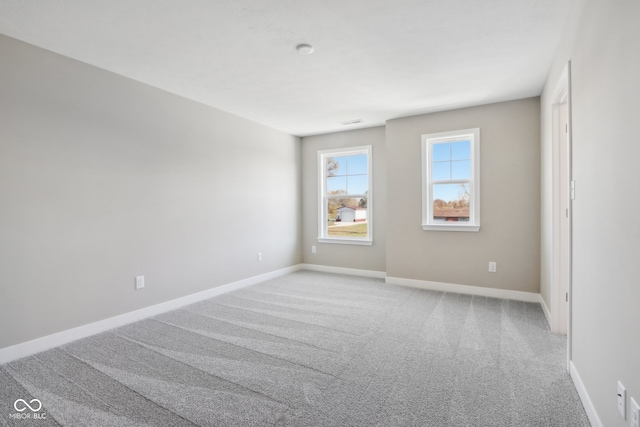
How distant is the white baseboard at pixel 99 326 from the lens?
2.42m

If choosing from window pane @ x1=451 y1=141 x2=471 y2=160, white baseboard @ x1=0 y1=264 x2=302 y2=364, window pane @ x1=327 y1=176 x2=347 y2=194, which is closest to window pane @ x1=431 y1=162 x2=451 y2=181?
window pane @ x1=451 y1=141 x2=471 y2=160

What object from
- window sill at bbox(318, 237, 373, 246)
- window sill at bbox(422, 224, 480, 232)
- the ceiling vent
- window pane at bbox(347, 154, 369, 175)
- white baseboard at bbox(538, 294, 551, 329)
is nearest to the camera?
white baseboard at bbox(538, 294, 551, 329)

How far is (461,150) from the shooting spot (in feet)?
14.2

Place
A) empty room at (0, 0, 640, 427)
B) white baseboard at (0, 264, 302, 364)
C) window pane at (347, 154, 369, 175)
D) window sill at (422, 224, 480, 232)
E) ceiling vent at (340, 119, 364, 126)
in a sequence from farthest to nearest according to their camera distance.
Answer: window pane at (347, 154, 369, 175) < ceiling vent at (340, 119, 364, 126) < window sill at (422, 224, 480, 232) < white baseboard at (0, 264, 302, 364) < empty room at (0, 0, 640, 427)

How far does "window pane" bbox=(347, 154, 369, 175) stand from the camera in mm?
5353

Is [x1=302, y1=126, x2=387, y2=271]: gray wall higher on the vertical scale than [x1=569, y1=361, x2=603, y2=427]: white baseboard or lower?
higher

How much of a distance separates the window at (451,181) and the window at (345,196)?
1008mm

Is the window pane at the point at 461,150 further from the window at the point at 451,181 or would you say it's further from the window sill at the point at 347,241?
the window sill at the point at 347,241

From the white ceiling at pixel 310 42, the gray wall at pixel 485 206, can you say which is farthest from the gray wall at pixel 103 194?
the gray wall at pixel 485 206

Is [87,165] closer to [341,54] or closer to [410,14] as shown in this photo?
[341,54]

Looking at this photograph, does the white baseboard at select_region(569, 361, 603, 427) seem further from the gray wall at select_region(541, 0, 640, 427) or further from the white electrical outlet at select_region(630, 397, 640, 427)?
the white electrical outlet at select_region(630, 397, 640, 427)

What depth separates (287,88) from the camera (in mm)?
3482

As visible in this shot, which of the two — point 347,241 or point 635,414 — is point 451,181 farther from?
point 635,414

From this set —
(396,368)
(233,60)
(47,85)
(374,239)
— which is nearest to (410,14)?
(233,60)
